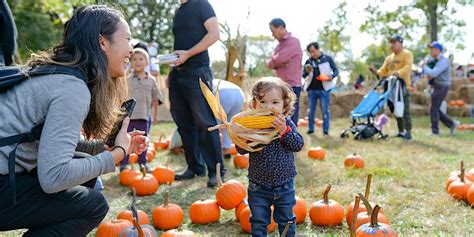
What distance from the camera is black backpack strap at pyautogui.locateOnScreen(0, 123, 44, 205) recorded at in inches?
75.7

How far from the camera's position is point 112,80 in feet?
7.53

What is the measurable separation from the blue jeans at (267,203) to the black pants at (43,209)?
3.21 ft

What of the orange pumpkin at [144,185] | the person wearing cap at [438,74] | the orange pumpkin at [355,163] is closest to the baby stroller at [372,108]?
the person wearing cap at [438,74]

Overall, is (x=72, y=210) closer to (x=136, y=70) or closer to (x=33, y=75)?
(x=33, y=75)

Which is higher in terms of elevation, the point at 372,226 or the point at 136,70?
the point at 136,70

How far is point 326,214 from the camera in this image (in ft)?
10.3

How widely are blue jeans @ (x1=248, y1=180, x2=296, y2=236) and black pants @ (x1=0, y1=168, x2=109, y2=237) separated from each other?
3.21 ft

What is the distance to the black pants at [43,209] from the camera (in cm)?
199

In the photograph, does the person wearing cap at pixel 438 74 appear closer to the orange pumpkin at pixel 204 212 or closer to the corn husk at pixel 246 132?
the orange pumpkin at pixel 204 212

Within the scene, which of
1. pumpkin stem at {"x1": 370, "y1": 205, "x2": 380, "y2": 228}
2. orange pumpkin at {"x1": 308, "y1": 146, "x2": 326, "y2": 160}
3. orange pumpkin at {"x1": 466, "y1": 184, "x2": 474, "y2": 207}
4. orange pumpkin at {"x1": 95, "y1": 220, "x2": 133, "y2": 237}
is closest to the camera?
pumpkin stem at {"x1": 370, "y1": 205, "x2": 380, "y2": 228}

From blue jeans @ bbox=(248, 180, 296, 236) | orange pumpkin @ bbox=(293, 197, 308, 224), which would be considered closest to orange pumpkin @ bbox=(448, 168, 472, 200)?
orange pumpkin @ bbox=(293, 197, 308, 224)

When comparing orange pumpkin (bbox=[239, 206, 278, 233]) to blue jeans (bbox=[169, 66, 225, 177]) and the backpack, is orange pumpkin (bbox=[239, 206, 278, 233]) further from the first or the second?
the backpack

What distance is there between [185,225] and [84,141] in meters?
1.14

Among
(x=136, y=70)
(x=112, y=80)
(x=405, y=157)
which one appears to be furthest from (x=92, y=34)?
(x=405, y=157)
